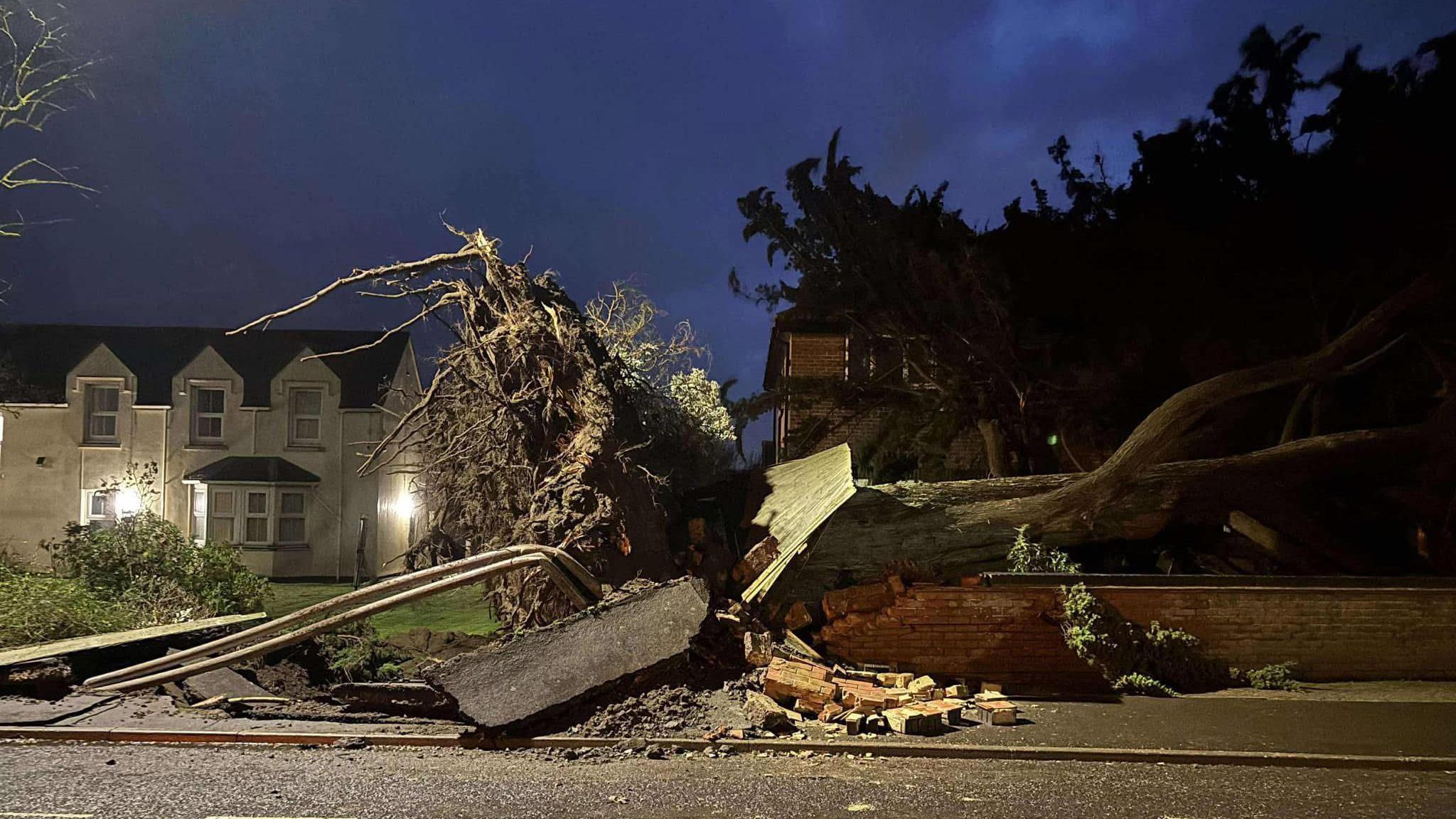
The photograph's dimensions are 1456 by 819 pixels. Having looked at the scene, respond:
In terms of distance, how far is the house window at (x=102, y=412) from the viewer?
21.8 metres

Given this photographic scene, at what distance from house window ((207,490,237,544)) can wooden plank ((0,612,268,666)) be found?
1314 cm

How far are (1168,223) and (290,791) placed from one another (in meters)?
13.8

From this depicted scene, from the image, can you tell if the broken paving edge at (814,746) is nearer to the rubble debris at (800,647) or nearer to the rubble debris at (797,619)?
the rubble debris at (800,647)

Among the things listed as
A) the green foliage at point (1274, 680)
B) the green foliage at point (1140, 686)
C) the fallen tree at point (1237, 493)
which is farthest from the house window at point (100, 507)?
the green foliage at point (1274, 680)

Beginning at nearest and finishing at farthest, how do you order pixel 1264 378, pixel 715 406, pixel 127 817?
pixel 127 817 < pixel 1264 378 < pixel 715 406

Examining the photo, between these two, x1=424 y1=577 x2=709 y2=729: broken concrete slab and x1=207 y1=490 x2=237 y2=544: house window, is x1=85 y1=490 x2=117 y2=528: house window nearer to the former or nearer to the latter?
x1=207 y1=490 x2=237 y2=544: house window

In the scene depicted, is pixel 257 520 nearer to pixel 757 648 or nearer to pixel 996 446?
pixel 996 446

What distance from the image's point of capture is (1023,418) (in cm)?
1366

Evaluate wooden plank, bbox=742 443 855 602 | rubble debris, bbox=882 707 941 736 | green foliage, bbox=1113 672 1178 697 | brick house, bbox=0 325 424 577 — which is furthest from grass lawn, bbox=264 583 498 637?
green foliage, bbox=1113 672 1178 697

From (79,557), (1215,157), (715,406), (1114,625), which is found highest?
(1215,157)

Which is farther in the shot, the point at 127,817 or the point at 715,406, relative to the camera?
the point at 715,406

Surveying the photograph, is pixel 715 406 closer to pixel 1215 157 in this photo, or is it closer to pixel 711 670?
pixel 1215 157

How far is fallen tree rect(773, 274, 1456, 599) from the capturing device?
9.20 metres

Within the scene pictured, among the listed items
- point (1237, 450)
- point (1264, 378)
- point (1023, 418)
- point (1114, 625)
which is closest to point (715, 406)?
point (1023, 418)
